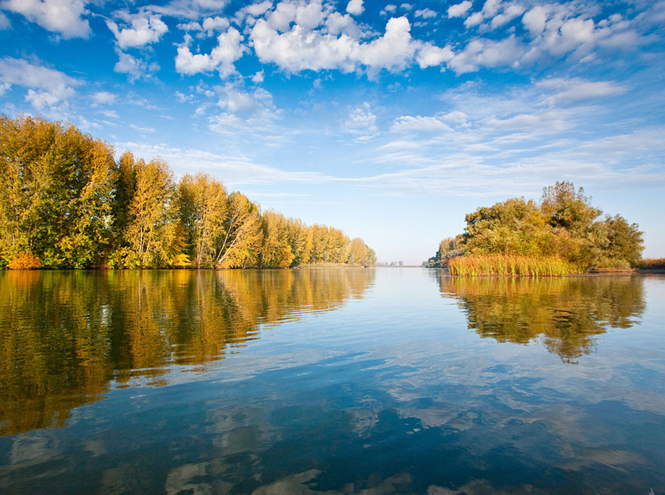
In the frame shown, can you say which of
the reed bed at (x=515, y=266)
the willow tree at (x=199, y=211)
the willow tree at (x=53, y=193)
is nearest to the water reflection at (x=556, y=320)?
the reed bed at (x=515, y=266)

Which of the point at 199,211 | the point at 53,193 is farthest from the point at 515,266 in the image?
the point at 53,193

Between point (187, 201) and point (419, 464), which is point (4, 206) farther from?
point (419, 464)

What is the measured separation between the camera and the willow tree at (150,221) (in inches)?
2004

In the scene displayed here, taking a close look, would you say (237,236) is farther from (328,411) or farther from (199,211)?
(328,411)

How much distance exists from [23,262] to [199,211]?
2632cm

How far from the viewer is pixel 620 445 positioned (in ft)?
11.3

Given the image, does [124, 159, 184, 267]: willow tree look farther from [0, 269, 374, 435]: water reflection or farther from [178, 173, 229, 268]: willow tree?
[0, 269, 374, 435]: water reflection

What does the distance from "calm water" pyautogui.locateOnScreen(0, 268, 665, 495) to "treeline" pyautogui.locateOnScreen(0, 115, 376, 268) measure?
4073 centimetres

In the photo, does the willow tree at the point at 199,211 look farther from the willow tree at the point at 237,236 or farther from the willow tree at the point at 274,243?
the willow tree at the point at 274,243

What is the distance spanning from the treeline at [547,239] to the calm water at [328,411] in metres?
34.3

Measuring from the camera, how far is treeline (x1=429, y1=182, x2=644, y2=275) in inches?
1578

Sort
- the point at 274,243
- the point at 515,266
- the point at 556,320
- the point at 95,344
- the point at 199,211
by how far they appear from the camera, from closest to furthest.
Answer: the point at 95,344, the point at 556,320, the point at 515,266, the point at 199,211, the point at 274,243

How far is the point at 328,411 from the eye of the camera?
13.7 ft

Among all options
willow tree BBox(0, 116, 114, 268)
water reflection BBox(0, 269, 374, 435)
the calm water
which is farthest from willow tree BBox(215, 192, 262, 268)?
the calm water
